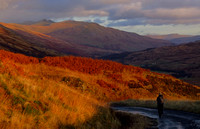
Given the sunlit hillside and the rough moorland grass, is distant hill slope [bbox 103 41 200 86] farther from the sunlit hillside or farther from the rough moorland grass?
the rough moorland grass

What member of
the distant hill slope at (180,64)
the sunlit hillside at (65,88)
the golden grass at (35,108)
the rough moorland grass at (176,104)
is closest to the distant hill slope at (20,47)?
the sunlit hillside at (65,88)

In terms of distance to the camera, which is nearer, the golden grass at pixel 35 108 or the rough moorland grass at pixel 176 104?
the golden grass at pixel 35 108

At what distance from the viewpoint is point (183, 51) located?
584 ft

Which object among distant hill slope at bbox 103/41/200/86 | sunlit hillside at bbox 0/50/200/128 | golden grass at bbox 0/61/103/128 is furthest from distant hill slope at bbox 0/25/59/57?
golden grass at bbox 0/61/103/128

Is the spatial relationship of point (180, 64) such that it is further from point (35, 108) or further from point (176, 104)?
point (35, 108)

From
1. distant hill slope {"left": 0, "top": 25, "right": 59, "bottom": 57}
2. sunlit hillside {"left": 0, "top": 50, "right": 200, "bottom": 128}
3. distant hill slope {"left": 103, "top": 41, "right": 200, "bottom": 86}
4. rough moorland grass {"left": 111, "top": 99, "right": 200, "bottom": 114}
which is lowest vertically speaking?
distant hill slope {"left": 103, "top": 41, "right": 200, "bottom": 86}

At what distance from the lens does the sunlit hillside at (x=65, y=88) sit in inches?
279

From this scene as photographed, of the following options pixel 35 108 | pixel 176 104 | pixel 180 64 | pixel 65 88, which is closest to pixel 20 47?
pixel 65 88

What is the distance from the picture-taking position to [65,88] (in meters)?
14.3

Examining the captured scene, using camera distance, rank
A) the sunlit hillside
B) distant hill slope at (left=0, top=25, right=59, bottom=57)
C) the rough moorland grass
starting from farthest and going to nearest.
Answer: distant hill slope at (left=0, top=25, right=59, bottom=57) → the rough moorland grass → the sunlit hillside

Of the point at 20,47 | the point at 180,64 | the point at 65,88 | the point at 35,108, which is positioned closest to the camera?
the point at 35,108

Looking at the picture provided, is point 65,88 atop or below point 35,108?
below

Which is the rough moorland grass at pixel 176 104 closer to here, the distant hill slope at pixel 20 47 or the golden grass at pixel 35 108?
the golden grass at pixel 35 108

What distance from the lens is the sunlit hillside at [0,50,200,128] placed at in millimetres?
7090
